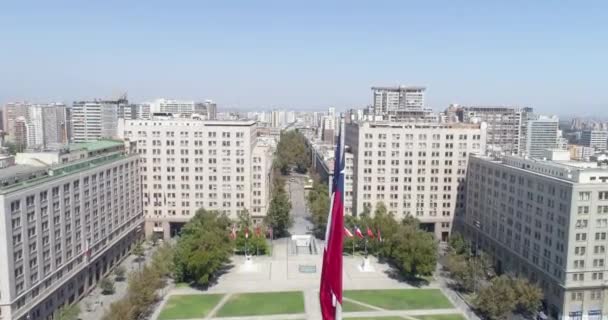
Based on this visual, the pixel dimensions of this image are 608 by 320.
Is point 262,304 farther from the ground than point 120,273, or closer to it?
closer to it

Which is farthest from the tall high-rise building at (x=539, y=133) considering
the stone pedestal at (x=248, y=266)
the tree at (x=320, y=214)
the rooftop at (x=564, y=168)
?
the stone pedestal at (x=248, y=266)

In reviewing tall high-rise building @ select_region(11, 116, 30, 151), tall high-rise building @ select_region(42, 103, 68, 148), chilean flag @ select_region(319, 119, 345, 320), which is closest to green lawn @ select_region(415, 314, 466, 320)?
chilean flag @ select_region(319, 119, 345, 320)

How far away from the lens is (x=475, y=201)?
247 feet

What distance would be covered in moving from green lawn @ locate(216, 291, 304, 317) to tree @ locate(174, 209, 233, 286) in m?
5.14

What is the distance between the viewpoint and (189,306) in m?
54.3

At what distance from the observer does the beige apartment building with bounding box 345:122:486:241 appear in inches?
3155

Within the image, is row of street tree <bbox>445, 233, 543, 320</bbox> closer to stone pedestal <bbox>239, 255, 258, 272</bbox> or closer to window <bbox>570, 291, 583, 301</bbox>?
window <bbox>570, 291, 583, 301</bbox>

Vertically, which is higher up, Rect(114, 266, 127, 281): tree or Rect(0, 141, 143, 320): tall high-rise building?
Rect(0, 141, 143, 320): tall high-rise building

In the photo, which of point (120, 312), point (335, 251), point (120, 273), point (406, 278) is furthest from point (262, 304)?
point (335, 251)

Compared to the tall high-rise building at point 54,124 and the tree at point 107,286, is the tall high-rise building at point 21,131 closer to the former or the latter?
the tall high-rise building at point 54,124

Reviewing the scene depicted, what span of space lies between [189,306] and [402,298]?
80.5 ft

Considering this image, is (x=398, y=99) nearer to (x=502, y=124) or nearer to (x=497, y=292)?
(x=502, y=124)

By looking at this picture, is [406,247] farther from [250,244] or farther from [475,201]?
[250,244]

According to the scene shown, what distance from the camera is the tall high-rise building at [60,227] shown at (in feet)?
141
